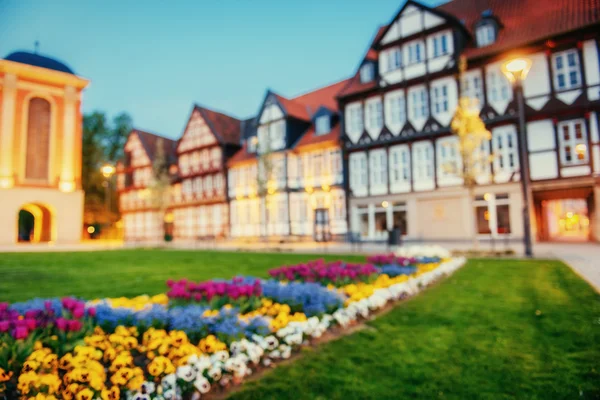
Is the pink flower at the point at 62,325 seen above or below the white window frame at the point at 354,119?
below

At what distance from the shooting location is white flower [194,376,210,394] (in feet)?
9.42

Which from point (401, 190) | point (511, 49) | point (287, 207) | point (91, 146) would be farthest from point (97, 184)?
point (511, 49)

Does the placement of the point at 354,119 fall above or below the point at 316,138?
above

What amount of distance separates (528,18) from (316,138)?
51.7 feet

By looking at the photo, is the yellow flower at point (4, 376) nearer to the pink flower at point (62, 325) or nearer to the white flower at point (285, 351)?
the pink flower at point (62, 325)

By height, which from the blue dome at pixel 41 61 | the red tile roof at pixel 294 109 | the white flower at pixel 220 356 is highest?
the blue dome at pixel 41 61

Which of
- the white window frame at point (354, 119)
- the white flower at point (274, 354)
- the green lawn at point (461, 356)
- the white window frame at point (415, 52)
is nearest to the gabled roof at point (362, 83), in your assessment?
the white window frame at point (354, 119)

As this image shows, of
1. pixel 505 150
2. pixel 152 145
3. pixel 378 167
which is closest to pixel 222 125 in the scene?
pixel 152 145

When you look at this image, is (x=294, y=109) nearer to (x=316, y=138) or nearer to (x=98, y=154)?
(x=316, y=138)

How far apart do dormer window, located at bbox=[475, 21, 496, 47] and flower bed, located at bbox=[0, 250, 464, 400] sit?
21.9 metres

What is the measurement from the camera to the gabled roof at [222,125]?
3744 cm

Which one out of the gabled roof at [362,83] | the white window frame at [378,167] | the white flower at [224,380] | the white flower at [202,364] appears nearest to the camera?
the white flower at [202,364]

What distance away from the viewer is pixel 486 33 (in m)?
22.0

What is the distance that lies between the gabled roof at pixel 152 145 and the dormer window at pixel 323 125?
22.8 metres
